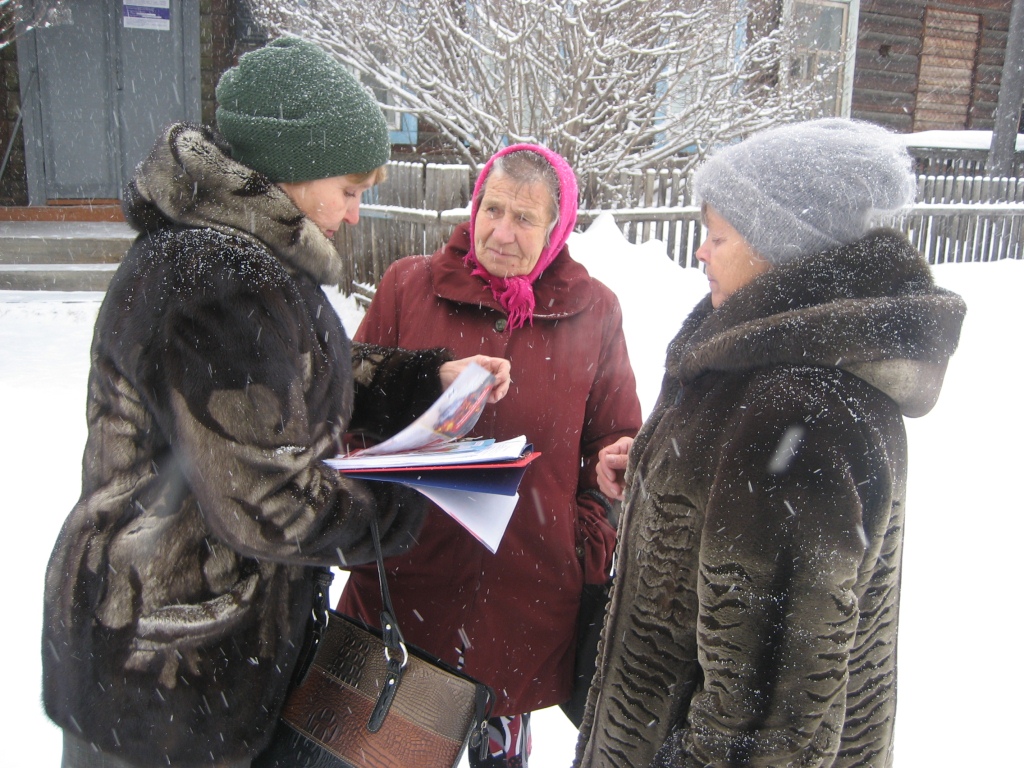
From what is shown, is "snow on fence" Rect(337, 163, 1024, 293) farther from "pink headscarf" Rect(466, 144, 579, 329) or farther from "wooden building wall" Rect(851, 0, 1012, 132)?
"pink headscarf" Rect(466, 144, 579, 329)

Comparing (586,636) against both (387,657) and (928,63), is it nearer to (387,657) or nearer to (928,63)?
(387,657)

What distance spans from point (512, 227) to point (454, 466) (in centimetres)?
102

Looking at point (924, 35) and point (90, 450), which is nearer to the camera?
point (90, 450)

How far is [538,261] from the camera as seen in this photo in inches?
91.9

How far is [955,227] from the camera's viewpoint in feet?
38.8

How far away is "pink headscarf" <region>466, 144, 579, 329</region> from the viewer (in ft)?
7.42

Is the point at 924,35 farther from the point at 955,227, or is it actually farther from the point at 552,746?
the point at 552,746

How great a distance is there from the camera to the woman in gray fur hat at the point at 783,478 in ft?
4.26

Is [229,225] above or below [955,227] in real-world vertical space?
above

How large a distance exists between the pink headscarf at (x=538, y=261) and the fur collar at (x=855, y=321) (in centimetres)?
83

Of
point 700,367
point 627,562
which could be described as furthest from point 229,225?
point 627,562

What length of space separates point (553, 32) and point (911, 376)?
283 inches

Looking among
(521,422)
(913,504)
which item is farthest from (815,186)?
(913,504)

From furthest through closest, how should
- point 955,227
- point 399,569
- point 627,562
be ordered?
point 955,227
point 399,569
point 627,562
